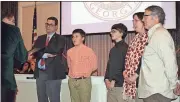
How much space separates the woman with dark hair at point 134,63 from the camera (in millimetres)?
2176

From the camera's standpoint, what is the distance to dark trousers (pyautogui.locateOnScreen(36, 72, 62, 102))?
3.07 m

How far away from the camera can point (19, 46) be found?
2445 mm

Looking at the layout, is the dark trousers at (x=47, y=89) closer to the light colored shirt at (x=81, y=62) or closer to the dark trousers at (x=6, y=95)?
the light colored shirt at (x=81, y=62)

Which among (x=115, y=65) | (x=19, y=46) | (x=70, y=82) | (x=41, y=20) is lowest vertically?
(x=70, y=82)

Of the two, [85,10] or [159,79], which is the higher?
[85,10]

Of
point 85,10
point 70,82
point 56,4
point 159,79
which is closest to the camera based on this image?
point 159,79

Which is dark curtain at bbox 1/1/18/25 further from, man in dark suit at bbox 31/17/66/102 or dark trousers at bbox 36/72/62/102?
dark trousers at bbox 36/72/62/102

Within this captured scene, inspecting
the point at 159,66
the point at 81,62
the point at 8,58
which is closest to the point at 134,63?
the point at 159,66

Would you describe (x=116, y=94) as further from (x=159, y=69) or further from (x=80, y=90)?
(x=159, y=69)

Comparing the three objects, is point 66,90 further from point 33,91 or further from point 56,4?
point 56,4

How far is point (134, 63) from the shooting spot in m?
2.22

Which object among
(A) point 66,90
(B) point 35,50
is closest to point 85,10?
(B) point 35,50

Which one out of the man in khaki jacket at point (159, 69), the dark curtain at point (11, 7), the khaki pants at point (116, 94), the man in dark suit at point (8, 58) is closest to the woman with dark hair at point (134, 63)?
the khaki pants at point (116, 94)

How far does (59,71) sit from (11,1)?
5.53 feet
